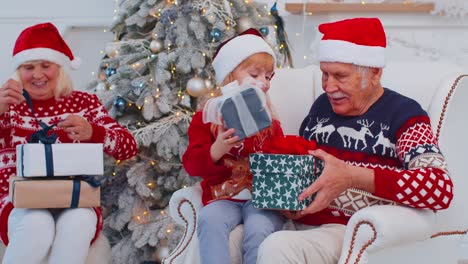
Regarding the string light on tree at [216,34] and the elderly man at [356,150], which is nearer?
the elderly man at [356,150]

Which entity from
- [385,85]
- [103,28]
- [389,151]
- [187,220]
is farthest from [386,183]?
[103,28]

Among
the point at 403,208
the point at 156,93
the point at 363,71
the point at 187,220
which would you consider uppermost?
the point at 363,71

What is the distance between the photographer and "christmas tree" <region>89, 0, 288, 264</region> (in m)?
3.38

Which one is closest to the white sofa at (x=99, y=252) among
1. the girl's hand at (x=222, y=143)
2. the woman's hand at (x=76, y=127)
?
the woman's hand at (x=76, y=127)

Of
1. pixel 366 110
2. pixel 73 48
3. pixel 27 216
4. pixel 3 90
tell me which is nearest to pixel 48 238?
pixel 27 216

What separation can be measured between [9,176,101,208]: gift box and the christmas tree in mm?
665

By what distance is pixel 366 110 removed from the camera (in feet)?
8.27

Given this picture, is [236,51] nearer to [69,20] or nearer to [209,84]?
[209,84]

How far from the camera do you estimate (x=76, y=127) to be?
9.38ft

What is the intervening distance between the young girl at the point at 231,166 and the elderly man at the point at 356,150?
0.14 metres

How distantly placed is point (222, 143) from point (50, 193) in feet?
2.40

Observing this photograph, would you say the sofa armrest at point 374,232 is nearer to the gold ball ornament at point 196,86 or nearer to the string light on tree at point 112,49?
the gold ball ornament at point 196,86

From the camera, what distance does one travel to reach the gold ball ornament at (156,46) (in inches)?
135

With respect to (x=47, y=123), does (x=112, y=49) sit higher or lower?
higher
